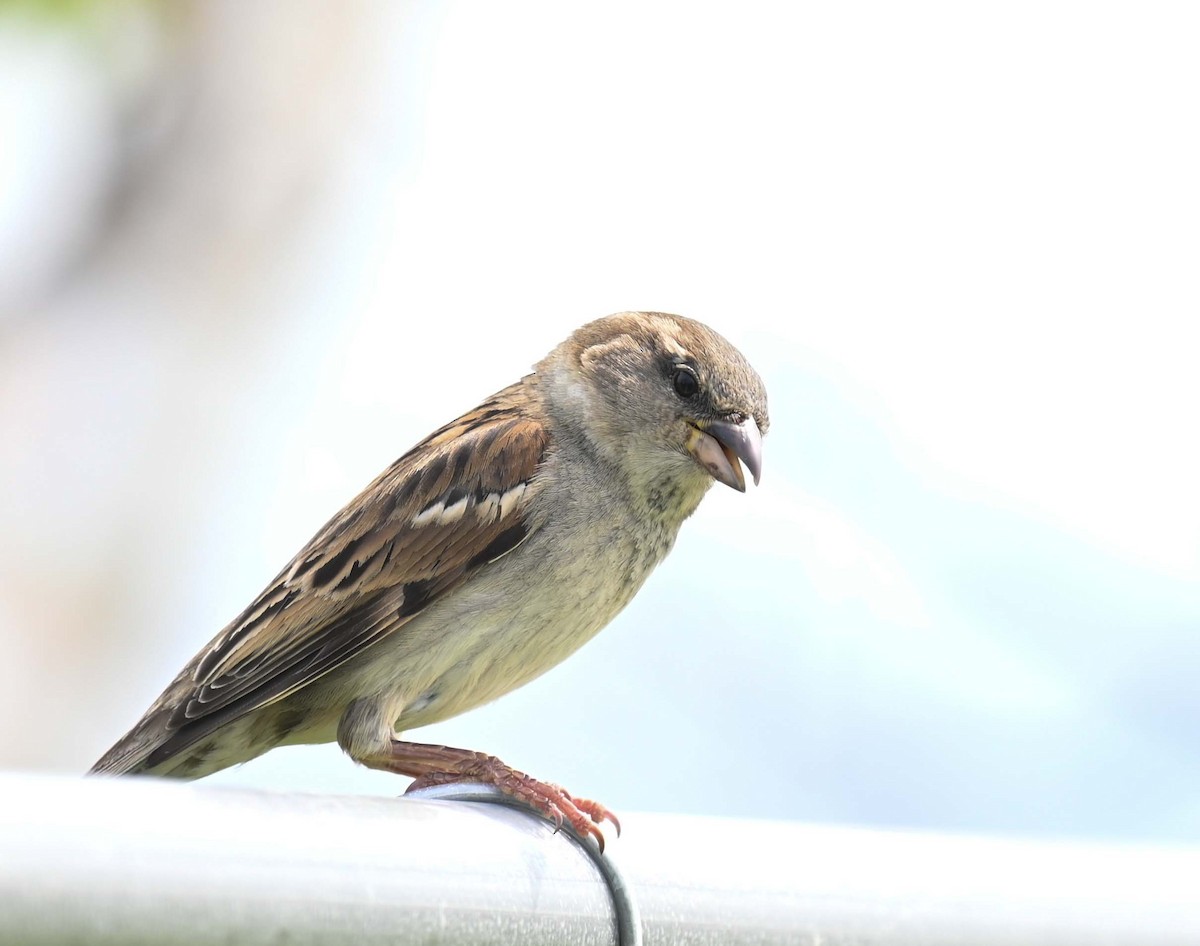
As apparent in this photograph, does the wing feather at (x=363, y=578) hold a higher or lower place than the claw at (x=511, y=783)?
higher

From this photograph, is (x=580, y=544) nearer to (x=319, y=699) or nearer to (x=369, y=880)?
(x=319, y=699)

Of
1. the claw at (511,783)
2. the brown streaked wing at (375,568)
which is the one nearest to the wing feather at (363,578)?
the brown streaked wing at (375,568)

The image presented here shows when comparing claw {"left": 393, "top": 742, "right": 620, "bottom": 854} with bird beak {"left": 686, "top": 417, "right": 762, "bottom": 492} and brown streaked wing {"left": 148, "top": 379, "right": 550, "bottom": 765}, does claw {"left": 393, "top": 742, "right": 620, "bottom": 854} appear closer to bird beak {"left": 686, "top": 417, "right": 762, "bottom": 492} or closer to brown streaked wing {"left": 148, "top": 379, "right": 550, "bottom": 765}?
brown streaked wing {"left": 148, "top": 379, "right": 550, "bottom": 765}

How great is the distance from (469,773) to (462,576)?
16.9 inches

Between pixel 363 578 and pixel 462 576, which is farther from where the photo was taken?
pixel 363 578

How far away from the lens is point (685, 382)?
3.38 metres

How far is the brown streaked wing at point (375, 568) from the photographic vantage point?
3.05 meters

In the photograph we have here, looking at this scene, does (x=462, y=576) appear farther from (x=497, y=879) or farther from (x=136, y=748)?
(x=497, y=879)

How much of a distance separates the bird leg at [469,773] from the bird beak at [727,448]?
32.0 inches

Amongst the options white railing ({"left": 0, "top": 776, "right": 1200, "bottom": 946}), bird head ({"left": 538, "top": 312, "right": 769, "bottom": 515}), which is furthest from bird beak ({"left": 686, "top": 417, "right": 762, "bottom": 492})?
white railing ({"left": 0, "top": 776, "right": 1200, "bottom": 946})

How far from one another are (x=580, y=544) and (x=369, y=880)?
1839 millimetres

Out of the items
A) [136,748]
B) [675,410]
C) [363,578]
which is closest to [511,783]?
[363,578]

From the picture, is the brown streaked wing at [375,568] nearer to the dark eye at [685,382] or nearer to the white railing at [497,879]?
the dark eye at [685,382]

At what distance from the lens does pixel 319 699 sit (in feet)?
10.3
